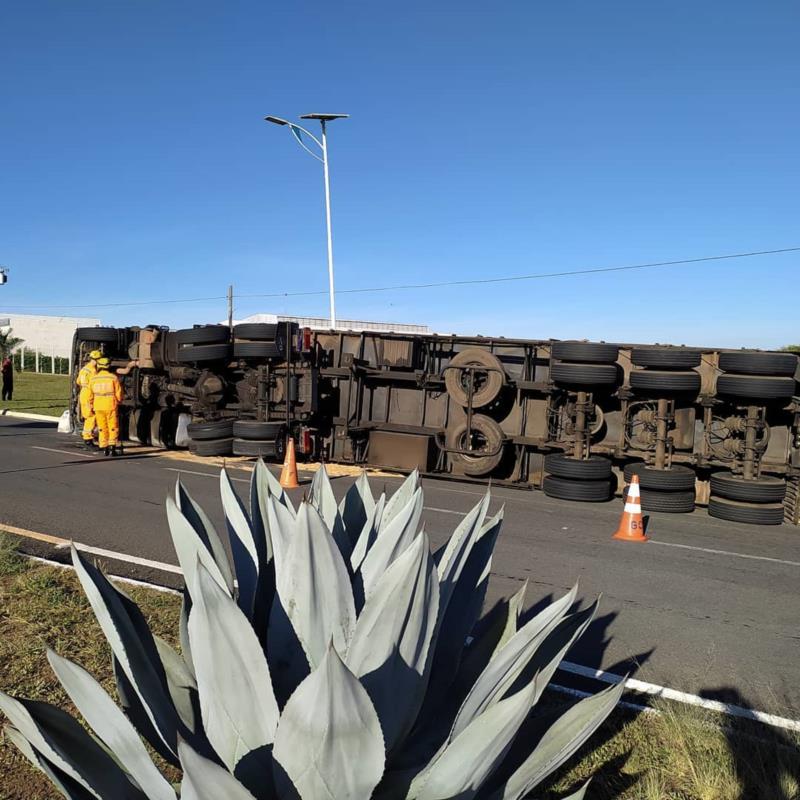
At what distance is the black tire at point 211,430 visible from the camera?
521 inches

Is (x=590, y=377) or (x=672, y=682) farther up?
(x=590, y=377)

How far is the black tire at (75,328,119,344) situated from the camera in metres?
15.4

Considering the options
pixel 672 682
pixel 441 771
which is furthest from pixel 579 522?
pixel 441 771

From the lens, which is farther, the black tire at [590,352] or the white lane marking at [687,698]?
the black tire at [590,352]

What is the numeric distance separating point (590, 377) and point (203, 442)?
6911 mm

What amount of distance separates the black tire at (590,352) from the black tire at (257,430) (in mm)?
4983

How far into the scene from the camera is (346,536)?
8.16ft

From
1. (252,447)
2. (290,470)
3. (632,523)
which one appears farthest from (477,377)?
(632,523)

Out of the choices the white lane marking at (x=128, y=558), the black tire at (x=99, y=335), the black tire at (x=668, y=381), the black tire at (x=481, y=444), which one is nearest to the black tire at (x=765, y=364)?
the black tire at (x=668, y=381)

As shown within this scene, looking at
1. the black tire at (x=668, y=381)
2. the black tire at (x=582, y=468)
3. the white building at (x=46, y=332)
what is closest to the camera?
the black tire at (x=668, y=381)

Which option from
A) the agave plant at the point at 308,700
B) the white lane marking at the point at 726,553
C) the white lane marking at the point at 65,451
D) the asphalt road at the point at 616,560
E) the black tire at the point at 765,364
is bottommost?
the white lane marking at the point at 726,553

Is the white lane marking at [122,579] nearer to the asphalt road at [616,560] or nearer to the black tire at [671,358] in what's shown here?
the asphalt road at [616,560]

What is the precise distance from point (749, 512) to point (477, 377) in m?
4.40

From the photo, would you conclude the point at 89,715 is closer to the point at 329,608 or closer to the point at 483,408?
the point at 329,608
